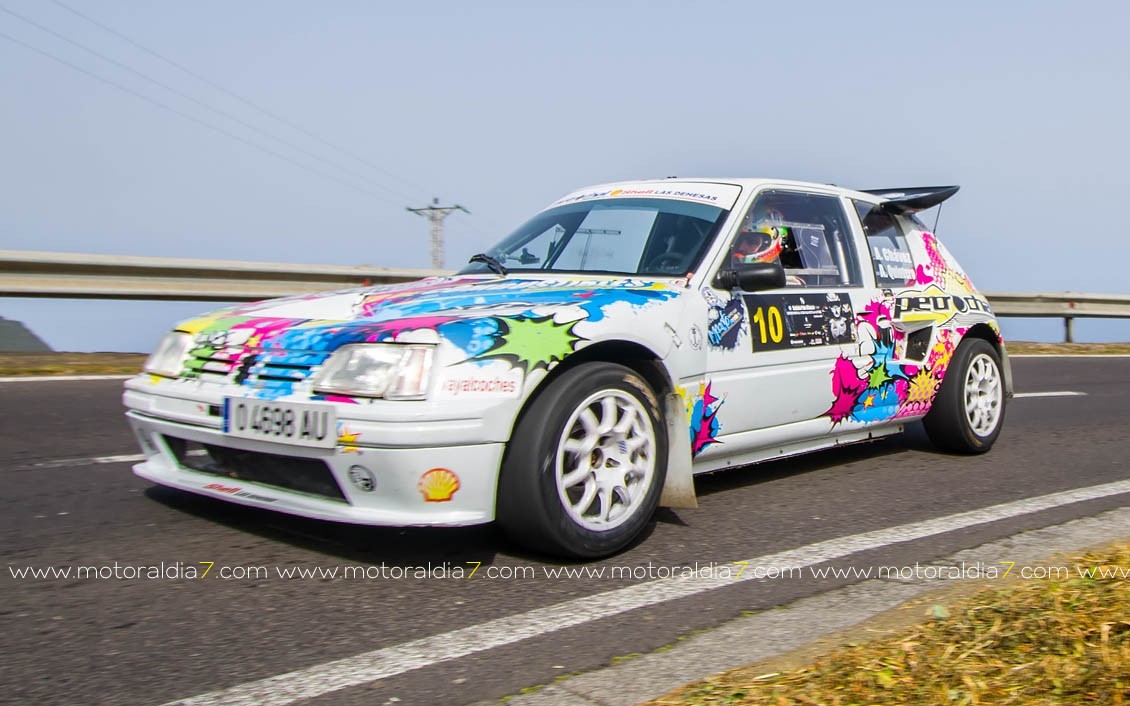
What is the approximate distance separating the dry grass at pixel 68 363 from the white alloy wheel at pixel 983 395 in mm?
6008

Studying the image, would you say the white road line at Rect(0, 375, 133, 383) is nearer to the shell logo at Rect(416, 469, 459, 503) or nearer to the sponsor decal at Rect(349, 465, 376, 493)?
the sponsor decal at Rect(349, 465, 376, 493)

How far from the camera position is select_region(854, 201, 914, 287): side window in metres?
5.30

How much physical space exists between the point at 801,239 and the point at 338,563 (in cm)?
272

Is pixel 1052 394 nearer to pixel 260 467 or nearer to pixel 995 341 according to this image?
pixel 995 341

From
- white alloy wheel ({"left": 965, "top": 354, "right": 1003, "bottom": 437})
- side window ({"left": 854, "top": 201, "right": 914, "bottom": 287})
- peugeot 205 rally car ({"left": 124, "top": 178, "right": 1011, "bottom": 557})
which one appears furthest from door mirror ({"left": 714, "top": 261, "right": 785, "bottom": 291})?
white alloy wheel ({"left": 965, "top": 354, "right": 1003, "bottom": 437})

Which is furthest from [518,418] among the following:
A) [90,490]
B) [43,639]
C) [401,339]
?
[90,490]

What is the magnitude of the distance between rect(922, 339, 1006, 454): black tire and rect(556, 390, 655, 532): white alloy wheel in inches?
102

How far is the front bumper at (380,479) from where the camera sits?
10.3 ft

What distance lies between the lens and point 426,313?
357 centimetres

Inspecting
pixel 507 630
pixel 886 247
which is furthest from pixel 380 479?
pixel 886 247

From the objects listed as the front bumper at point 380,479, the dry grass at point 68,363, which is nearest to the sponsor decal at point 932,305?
the front bumper at point 380,479

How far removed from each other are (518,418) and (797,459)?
269 centimetres

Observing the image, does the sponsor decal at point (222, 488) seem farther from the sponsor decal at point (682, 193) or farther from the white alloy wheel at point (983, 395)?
the white alloy wheel at point (983, 395)

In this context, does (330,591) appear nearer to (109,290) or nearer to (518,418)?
(518,418)
